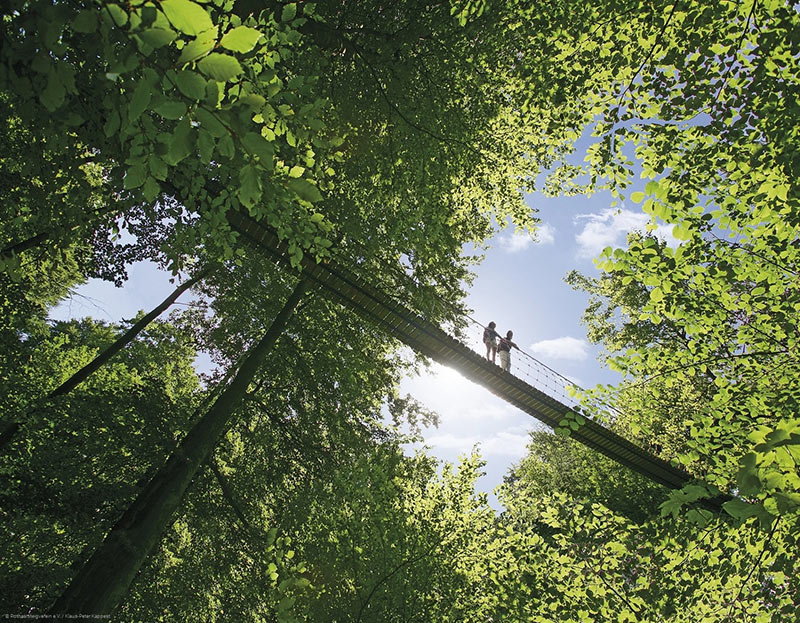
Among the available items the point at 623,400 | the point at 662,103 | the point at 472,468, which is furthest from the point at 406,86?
the point at 472,468

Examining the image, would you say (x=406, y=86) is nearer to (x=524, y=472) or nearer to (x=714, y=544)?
(x=714, y=544)

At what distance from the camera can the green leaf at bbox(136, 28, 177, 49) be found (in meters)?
0.91

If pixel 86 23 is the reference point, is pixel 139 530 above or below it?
below

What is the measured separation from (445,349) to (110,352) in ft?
23.2

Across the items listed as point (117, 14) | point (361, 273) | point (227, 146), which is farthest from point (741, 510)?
point (361, 273)

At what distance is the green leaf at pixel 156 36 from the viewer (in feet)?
3.00

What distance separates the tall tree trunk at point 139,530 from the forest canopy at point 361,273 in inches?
1.1

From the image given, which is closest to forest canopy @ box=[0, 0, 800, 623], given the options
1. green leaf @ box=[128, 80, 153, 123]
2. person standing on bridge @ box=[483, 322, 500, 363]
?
green leaf @ box=[128, 80, 153, 123]

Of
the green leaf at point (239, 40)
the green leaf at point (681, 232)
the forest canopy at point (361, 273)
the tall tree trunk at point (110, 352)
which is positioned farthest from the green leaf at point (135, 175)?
the tall tree trunk at point (110, 352)

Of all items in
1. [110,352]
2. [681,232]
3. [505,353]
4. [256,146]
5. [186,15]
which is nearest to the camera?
[186,15]

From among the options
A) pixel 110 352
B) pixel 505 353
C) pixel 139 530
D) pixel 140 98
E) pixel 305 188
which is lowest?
pixel 139 530

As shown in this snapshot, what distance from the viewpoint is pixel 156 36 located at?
0.92 meters

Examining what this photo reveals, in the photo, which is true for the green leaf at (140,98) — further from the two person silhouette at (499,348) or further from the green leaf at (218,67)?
the two person silhouette at (499,348)

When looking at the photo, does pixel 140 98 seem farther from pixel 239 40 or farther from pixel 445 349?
pixel 445 349
